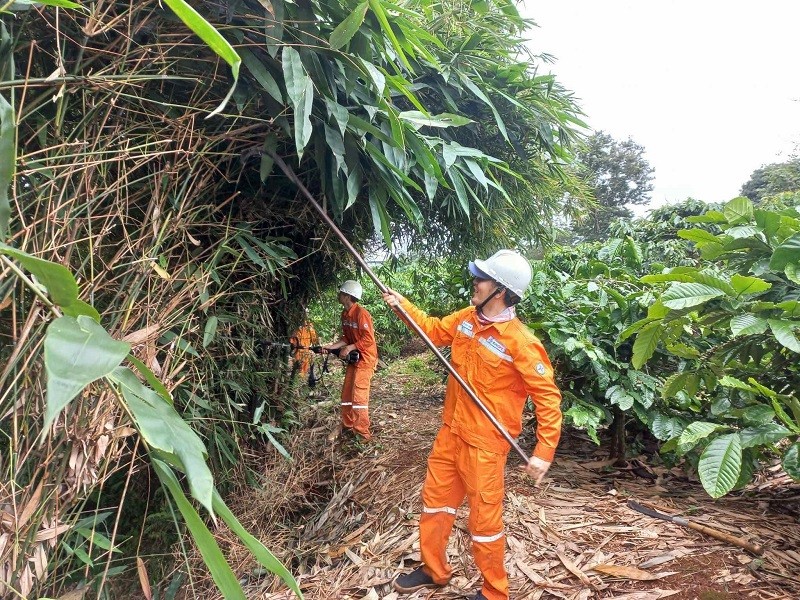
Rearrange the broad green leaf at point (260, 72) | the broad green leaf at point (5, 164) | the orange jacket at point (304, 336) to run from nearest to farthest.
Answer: the broad green leaf at point (5, 164) → the broad green leaf at point (260, 72) → the orange jacket at point (304, 336)

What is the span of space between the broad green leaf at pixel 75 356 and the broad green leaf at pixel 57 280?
3cm

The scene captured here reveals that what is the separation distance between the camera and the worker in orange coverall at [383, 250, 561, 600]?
2150mm

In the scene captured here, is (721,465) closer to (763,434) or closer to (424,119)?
(763,434)

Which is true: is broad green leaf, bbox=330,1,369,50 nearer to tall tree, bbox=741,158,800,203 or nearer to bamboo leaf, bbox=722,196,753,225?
bamboo leaf, bbox=722,196,753,225

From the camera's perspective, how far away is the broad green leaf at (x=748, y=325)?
1.73 metres

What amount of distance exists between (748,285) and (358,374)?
3.22 metres

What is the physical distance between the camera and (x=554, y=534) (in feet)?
8.56

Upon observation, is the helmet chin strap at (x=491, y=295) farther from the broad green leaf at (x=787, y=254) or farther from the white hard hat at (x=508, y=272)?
the broad green leaf at (x=787, y=254)

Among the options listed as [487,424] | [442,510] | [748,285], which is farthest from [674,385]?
[442,510]

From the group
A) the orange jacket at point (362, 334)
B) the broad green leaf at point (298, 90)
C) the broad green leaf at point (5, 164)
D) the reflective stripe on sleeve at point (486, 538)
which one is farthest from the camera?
the orange jacket at point (362, 334)

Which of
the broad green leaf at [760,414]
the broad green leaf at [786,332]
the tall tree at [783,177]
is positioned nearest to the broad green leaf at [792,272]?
the broad green leaf at [786,332]

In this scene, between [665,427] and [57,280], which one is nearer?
[57,280]

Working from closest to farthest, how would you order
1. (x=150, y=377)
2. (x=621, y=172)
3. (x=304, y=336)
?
(x=150, y=377) < (x=304, y=336) < (x=621, y=172)

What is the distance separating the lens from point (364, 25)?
171 centimetres
